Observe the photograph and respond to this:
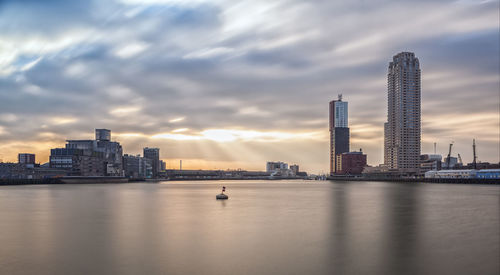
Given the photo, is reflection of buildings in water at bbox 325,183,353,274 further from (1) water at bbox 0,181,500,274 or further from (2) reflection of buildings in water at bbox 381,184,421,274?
(2) reflection of buildings in water at bbox 381,184,421,274

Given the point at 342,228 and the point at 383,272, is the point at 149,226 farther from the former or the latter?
the point at 383,272

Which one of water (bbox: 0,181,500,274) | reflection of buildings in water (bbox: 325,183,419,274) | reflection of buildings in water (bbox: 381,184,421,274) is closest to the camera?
water (bbox: 0,181,500,274)

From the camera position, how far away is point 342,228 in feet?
151

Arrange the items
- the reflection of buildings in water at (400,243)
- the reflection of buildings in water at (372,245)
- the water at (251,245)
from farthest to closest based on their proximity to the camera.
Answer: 1. the reflection of buildings in water at (400,243)
2. the reflection of buildings in water at (372,245)
3. the water at (251,245)

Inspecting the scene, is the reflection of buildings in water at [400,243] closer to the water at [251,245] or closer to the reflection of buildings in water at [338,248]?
the water at [251,245]

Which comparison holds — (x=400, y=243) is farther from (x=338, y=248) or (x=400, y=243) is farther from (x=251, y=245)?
(x=251, y=245)

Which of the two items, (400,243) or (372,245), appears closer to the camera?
(372,245)

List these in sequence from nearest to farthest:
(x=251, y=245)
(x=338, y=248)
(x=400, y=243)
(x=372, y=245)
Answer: (x=338, y=248), (x=372, y=245), (x=251, y=245), (x=400, y=243)

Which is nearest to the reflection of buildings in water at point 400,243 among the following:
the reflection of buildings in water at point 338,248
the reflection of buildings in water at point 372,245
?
the reflection of buildings in water at point 372,245

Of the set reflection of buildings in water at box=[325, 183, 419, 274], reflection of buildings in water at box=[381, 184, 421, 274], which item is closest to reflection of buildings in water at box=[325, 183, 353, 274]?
reflection of buildings in water at box=[325, 183, 419, 274]

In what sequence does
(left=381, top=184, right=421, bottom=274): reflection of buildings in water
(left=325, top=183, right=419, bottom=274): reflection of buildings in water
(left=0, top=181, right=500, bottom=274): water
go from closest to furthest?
1. (left=0, top=181, right=500, bottom=274): water
2. (left=325, top=183, right=419, bottom=274): reflection of buildings in water
3. (left=381, top=184, right=421, bottom=274): reflection of buildings in water

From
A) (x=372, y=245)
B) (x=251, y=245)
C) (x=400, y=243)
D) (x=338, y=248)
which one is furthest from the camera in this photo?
(x=400, y=243)

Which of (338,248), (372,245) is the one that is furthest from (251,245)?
(372,245)

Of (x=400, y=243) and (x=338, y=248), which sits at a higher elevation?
(x=338, y=248)
